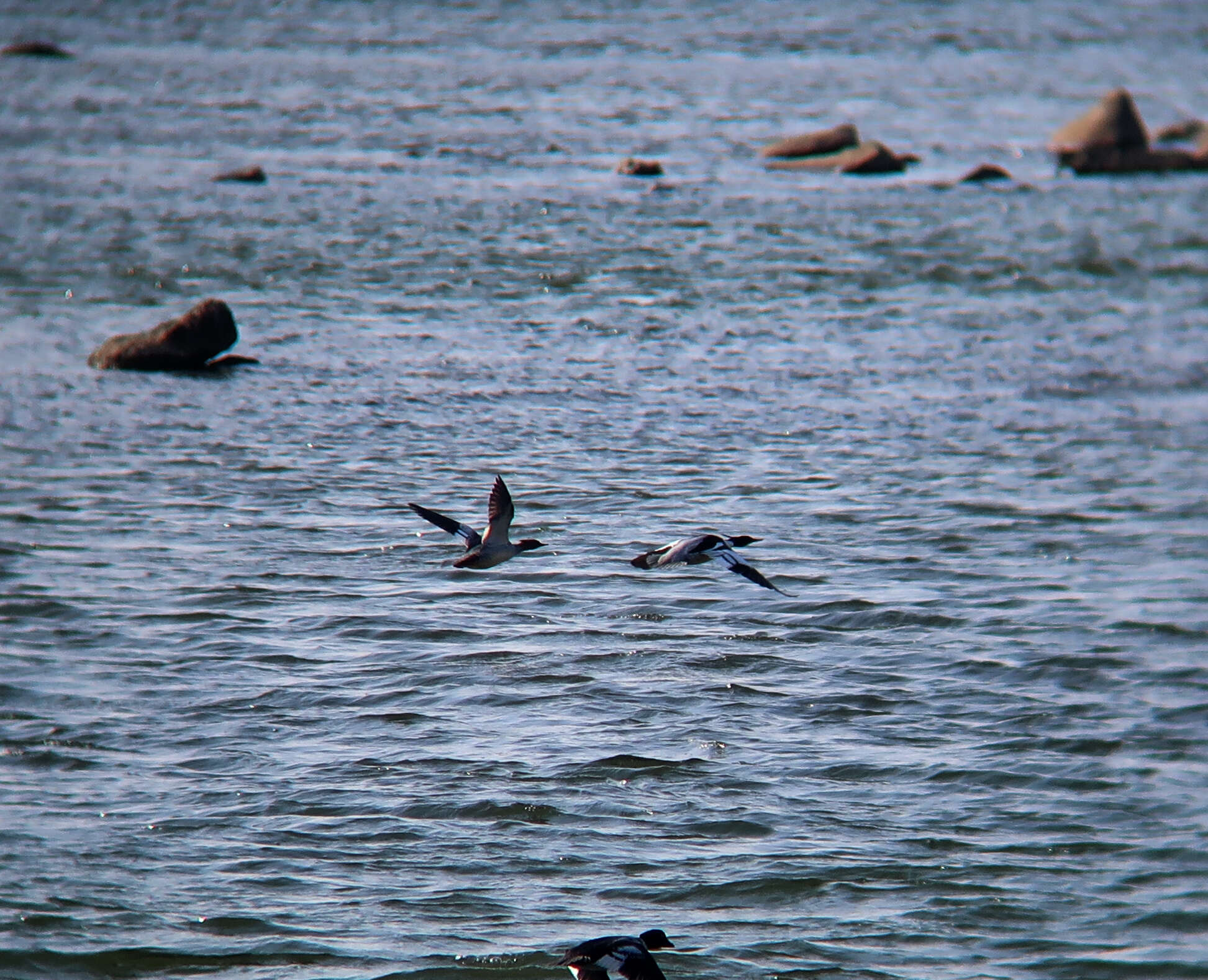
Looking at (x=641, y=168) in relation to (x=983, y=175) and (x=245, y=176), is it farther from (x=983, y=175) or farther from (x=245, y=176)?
(x=245, y=176)

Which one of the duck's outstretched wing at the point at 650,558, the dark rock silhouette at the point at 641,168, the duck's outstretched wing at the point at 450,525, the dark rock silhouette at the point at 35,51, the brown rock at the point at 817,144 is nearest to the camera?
the duck's outstretched wing at the point at 650,558

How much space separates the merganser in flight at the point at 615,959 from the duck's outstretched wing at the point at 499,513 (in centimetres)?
458

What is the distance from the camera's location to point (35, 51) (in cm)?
5441

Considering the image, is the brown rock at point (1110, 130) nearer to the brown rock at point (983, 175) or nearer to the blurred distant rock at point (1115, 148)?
the blurred distant rock at point (1115, 148)

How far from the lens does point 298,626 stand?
37.5ft

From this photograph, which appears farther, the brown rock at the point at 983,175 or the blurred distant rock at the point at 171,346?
the brown rock at the point at 983,175

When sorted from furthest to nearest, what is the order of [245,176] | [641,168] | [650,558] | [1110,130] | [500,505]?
1. [1110,130]
2. [641,168]
3. [245,176]
4. [500,505]
5. [650,558]

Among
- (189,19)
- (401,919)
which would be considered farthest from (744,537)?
(189,19)

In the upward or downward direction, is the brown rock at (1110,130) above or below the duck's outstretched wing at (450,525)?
above

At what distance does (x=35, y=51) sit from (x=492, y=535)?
162ft

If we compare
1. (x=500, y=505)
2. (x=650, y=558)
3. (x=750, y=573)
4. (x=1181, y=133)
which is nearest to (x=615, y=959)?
(x=750, y=573)

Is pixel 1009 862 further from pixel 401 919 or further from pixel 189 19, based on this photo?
pixel 189 19

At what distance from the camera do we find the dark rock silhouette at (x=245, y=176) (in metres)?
31.8

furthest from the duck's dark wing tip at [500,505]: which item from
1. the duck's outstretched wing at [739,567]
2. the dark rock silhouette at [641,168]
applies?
the dark rock silhouette at [641,168]
